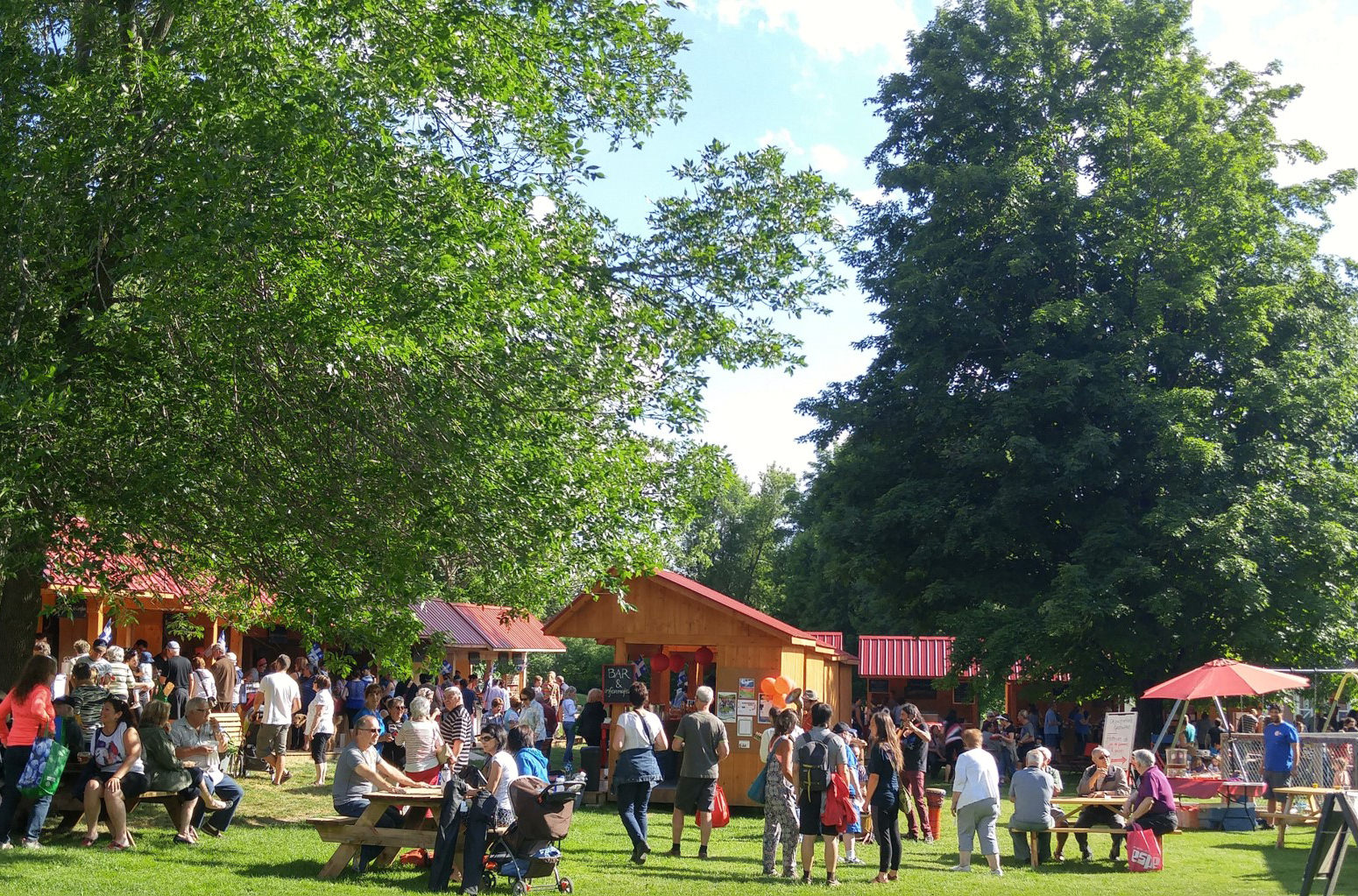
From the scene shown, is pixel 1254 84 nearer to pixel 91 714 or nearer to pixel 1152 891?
pixel 1152 891

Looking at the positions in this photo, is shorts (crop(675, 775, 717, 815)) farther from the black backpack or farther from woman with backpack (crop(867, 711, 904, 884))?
the black backpack

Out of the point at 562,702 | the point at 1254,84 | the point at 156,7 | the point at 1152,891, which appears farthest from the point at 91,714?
the point at 1254,84

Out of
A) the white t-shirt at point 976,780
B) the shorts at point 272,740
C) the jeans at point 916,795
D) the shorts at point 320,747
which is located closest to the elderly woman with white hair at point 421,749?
the shorts at point 272,740

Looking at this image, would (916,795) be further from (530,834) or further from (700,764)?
(530,834)

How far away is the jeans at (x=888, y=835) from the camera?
11492mm

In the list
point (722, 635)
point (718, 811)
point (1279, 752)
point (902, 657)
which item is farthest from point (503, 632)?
point (718, 811)

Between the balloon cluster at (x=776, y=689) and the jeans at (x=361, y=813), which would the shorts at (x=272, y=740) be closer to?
the jeans at (x=361, y=813)

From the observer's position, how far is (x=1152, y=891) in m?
11.2

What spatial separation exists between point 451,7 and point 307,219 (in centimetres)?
224

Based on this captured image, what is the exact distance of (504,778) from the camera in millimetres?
9961

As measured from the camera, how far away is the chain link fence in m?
17.3

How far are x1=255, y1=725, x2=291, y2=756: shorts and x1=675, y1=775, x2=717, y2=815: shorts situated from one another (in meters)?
6.89

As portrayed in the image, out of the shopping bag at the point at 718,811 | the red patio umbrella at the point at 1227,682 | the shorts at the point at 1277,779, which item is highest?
the red patio umbrella at the point at 1227,682

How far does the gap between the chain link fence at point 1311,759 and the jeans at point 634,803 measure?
986 cm
